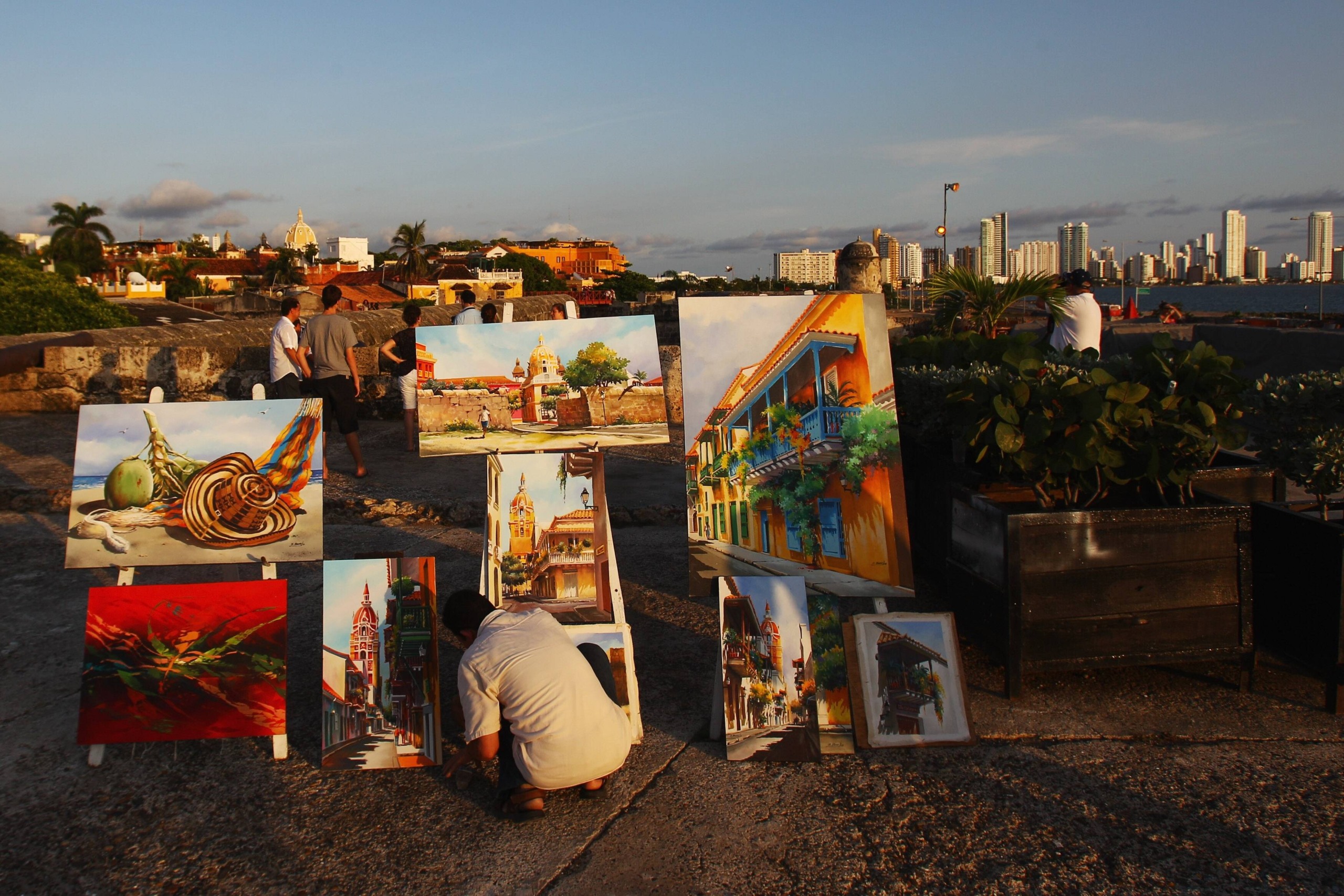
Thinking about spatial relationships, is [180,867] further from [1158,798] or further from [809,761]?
[1158,798]

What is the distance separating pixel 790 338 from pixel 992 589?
1.41 meters

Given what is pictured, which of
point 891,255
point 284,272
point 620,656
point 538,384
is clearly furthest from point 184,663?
point 284,272

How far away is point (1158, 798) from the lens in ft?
9.93

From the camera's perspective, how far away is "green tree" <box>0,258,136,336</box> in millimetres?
17547

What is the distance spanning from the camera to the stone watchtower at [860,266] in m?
10.1

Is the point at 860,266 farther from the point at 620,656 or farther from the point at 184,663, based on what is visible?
the point at 184,663

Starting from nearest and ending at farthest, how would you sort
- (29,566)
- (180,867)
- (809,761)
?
(180,867) → (809,761) → (29,566)

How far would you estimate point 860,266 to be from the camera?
10.2 m

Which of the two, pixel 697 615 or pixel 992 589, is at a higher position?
pixel 992 589

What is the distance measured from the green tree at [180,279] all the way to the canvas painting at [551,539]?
91025 mm

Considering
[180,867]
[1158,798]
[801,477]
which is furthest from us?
[801,477]

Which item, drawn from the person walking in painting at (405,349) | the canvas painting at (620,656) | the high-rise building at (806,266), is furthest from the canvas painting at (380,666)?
the high-rise building at (806,266)

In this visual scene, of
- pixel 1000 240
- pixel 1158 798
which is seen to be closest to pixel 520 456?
pixel 1158 798

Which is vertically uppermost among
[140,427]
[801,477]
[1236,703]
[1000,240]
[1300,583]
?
[1000,240]
